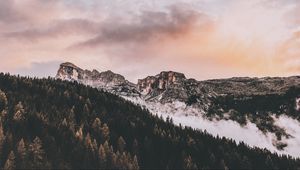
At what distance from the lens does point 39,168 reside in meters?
200

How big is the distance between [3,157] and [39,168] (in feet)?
42.8

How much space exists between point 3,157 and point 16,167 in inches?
261

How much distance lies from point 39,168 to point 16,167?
326 inches

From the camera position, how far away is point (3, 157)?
7810 inches

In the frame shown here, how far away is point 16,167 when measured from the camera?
642ft
